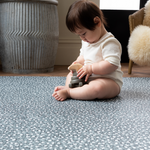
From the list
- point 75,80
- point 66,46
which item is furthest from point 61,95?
point 66,46

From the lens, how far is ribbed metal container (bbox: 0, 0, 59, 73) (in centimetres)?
163

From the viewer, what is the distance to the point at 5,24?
1.66 meters

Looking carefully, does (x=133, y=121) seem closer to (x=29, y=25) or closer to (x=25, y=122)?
(x=25, y=122)

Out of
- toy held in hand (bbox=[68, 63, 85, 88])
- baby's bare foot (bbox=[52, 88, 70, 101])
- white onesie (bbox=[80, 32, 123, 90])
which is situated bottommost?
baby's bare foot (bbox=[52, 88, 70, 101])

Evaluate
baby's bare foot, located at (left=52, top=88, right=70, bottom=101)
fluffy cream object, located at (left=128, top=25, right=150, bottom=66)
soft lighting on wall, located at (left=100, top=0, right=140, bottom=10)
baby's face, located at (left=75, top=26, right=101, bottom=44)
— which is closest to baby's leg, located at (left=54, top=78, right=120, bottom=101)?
baby's bare foot, located at (left=52, top=88, right=70, bottom=101)

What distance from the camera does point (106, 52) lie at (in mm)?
957

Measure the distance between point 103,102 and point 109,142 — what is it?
37 centimetres

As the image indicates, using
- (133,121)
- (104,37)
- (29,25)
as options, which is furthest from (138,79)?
(29,25)

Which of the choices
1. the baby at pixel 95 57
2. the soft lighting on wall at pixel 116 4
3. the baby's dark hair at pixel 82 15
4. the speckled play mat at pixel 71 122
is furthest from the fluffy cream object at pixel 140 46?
the soft lighting on wall at pixel 116 4

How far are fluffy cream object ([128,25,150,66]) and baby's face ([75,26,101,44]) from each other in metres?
0.62

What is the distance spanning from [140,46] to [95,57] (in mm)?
640

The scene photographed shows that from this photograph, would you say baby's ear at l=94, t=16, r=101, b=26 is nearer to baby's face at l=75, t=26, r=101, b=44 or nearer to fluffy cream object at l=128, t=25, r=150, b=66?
baby's face at l=75, t=26, r=101, b=44

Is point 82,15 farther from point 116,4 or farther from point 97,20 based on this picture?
point 116,4

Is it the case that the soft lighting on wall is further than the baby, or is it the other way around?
the soft lighting on wall
